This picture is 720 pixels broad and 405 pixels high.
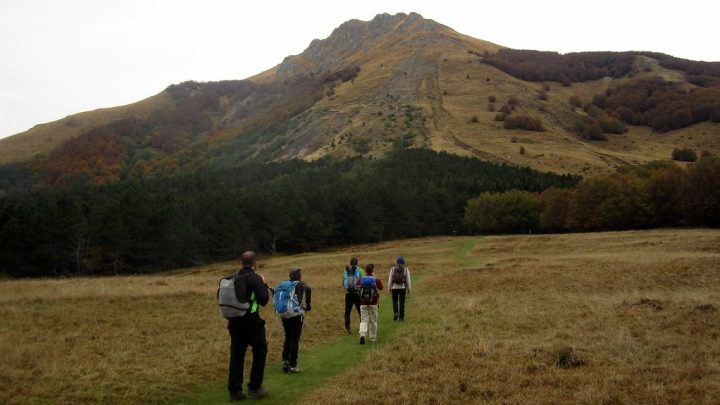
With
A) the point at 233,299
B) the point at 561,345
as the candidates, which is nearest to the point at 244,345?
the point at 233,299

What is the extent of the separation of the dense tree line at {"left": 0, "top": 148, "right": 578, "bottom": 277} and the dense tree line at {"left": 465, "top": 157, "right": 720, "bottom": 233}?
13.9m

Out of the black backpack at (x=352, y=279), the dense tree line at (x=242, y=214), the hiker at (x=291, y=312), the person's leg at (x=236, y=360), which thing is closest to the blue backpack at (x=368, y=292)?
the black backpack at (x=352, y=279)

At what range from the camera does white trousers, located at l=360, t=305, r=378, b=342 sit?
17.0 m

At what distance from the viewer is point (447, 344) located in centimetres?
1495

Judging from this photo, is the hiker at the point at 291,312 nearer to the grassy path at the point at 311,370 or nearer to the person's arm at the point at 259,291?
the grassy path at the point at 311,370

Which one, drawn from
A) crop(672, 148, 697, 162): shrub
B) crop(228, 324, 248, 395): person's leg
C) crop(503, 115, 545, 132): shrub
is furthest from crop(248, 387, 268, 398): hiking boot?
crop(503, 115, 545, 132): shrub

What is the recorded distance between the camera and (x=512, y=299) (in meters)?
25.0

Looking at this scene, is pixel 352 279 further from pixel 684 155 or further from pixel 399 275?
pixel 684 155

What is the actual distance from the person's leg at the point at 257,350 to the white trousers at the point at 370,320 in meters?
6.26

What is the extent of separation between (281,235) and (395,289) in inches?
3094

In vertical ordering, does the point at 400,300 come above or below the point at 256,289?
below

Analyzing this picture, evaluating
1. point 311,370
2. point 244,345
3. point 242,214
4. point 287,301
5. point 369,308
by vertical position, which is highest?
point 242,214

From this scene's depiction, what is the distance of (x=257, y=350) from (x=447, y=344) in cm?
620

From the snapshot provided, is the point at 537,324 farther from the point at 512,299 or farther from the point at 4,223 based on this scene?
the point at 4,223
